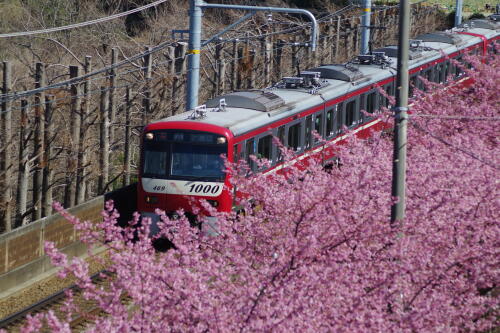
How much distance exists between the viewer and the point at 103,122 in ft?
71.5

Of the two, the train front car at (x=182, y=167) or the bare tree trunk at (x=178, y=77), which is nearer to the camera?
the train front car at (x=182, y=167)

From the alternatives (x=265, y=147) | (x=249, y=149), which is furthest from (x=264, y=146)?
(x=249, y=149)

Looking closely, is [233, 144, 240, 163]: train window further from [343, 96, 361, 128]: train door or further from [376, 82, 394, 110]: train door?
[376, 82, 394, 110]: train door

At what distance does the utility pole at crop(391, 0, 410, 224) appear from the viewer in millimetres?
10961

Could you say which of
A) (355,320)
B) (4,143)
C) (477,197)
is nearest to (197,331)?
(355,320)

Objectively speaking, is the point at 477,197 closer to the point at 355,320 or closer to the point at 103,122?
the point at 355,320

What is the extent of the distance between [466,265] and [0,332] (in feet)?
17.4

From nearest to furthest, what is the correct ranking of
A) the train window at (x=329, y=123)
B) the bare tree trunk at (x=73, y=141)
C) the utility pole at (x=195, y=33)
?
the utility pole at (x=195, y=33) → the bare tree trunk at (x=73, y=141) → the train window at (x=329, y=123)

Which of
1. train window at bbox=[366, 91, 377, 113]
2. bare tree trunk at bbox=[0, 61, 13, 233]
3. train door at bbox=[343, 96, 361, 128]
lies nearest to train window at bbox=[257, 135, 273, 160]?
train door at bbox=[343, 96, 361, 128]

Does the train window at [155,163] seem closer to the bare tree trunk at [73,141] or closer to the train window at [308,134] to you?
the bare tree trunk at [73,141]

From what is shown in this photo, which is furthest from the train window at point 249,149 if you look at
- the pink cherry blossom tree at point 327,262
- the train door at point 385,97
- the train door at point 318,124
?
the train door at point 385,97

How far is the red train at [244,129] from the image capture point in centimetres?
1680

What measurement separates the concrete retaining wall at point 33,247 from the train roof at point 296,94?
2792 mm

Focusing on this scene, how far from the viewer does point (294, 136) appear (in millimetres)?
19547
